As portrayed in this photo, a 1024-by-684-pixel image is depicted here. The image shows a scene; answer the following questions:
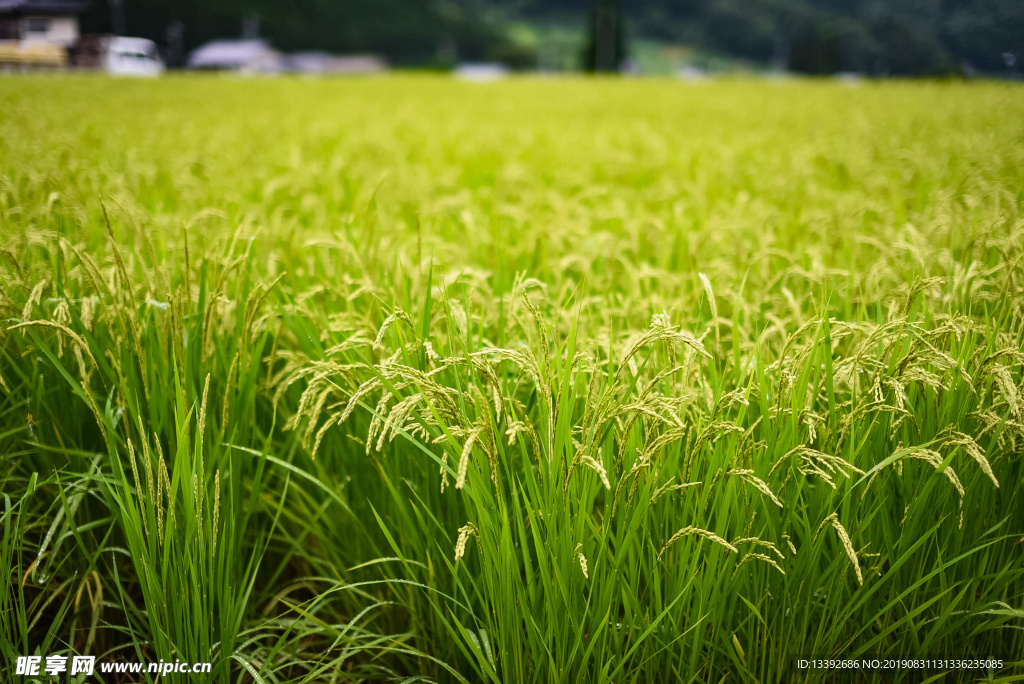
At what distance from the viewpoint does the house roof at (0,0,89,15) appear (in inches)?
212

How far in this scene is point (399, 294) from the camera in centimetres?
242

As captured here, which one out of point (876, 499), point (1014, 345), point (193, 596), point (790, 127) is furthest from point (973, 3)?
point (790, 127)

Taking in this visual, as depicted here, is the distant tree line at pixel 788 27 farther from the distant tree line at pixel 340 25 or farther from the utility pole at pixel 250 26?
the utility pole at pixel 250 26

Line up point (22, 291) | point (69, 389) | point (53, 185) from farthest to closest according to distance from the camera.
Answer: point (53, 185) → point (22, 291) → point (69, 389)

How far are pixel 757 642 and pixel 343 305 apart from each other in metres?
1.72

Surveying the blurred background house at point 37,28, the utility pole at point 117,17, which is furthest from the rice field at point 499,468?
the utility pole at point 117,17

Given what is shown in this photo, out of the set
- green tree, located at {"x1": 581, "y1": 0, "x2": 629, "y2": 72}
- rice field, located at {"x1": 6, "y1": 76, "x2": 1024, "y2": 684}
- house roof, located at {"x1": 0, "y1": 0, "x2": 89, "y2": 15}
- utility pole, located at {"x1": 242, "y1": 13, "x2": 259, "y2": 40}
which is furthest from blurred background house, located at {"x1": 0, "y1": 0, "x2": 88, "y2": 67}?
green tree, located at {"x1": 581, "y1": 0, "x2": 629, "y2": 72}

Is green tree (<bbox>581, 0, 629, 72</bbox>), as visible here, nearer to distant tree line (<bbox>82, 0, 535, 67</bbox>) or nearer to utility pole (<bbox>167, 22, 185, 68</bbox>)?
distant tree line (<bbox>82, 0, 535, 67</bbox>)

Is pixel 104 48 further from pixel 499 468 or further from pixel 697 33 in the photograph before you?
pixel 697 33

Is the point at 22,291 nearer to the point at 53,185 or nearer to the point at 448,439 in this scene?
the point at 448,439

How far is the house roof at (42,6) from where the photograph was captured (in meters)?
5.39

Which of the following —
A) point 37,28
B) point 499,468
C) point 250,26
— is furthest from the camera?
point 250,26

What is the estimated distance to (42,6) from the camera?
583 cm

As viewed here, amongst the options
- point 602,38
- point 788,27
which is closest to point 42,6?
point 788,27
